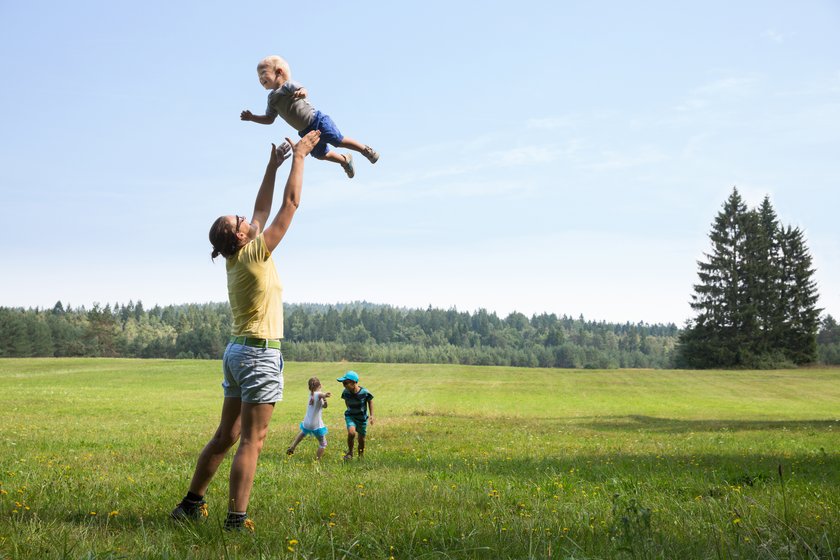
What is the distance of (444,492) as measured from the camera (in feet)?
20.7

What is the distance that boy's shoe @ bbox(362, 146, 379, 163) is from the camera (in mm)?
7414

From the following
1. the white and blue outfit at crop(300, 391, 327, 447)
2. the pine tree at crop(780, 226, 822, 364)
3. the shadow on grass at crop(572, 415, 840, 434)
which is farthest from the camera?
the pine tree at crop(780, 226, 822, 364)

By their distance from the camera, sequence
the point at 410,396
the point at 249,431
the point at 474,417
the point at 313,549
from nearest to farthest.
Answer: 1. the point at 313,549
2. the point at 249,431
3. the point at 474,417
4. the point at 410,396

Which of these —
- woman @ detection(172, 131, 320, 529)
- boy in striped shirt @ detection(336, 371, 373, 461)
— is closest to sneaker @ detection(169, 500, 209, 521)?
woman @ detection(172, 131, 320, 529)

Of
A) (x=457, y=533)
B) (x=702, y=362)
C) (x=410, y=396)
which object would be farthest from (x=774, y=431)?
(x=702, y=362)

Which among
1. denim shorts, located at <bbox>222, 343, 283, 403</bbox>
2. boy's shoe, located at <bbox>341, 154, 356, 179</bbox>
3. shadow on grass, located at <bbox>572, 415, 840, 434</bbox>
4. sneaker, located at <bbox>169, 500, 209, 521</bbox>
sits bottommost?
shadow on grass, located at <bbox>572, 415, 840, 434</bbox>

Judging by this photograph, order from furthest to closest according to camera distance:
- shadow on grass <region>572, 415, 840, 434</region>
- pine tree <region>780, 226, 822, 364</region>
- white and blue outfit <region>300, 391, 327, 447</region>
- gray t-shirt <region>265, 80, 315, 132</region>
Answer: pine tree <region>780, 226, 822, 364</region> → shadow on grass <region>572, 415, 840, 434</region> → white and blue outfit <region>300, 391, 327, 447</region> → gray t-shirt <region>265, 80, 315, 132</region>

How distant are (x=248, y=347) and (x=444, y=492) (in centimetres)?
249

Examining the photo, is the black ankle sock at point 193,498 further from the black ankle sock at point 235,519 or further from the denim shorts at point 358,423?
the denim shorts at point 358,423

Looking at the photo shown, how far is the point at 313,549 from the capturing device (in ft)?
12.9

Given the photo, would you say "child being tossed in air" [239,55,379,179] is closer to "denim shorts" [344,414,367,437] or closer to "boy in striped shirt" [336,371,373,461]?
"boy in striped shirt" [336,371,373,461]

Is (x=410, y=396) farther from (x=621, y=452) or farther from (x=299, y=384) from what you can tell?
(x=621, y=452)

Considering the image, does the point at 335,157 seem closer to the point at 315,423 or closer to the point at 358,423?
the point at 358,423

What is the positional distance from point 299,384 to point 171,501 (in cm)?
4987
